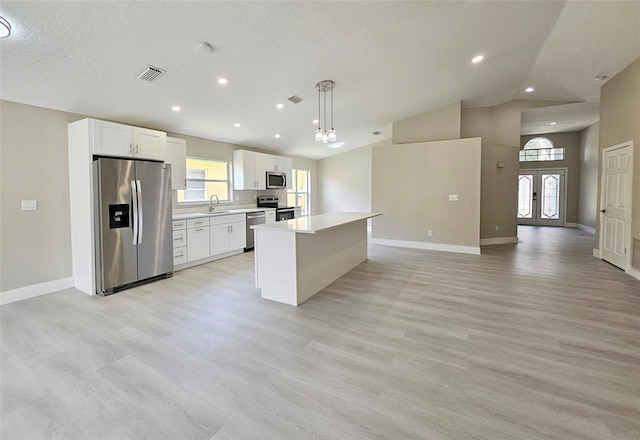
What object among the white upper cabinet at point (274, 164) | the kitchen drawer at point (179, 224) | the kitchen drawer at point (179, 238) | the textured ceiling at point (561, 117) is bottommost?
the kitchen drawer at point (179, 238)

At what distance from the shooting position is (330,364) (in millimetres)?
2047

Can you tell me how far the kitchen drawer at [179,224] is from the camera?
4406 millimetres

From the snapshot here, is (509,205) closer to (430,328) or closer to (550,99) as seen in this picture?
(550,99)

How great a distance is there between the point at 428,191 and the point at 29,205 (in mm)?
6484

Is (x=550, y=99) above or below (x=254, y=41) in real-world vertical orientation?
above

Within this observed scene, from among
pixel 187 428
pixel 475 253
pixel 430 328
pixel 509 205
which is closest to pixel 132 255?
pixel 187 428

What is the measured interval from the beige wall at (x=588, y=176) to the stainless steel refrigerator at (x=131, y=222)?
34.1 ft

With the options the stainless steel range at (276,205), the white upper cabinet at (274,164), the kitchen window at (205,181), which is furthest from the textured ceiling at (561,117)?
the kitchen window at (205,181)

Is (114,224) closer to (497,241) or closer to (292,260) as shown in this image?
(292,260)

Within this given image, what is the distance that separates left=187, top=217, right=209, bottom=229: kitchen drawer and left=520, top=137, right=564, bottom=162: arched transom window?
1067cm

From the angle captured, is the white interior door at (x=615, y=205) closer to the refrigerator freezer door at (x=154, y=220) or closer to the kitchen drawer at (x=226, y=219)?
the kitchen drawer at (x=226, y=219)

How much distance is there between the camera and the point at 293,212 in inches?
287

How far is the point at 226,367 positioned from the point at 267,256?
1422 mm

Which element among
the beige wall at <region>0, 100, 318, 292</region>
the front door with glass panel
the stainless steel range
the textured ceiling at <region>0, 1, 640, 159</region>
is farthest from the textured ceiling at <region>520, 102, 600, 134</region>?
the beige wall at <region>0, 100, 318, 292</region>
